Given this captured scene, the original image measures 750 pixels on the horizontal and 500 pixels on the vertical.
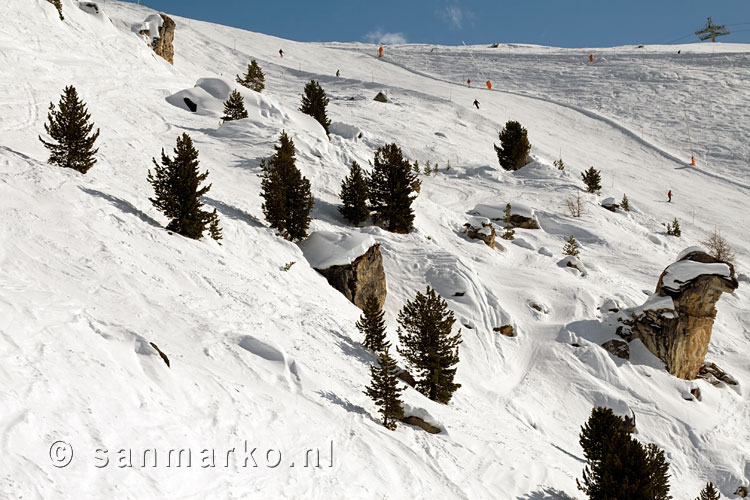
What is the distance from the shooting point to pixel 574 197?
29.5 metres

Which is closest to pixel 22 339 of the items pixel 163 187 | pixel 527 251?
pixel 163 187

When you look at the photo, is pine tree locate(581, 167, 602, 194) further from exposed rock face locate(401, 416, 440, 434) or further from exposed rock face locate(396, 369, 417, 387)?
exposed rock face locate(401, 416, 440, 434)

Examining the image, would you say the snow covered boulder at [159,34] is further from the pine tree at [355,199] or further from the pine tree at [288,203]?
the pine tree at [288,203]

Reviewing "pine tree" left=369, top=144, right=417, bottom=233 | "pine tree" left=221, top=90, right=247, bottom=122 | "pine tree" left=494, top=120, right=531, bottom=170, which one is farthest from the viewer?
"pine tree" left=494, top=120, right=531, bottom=170

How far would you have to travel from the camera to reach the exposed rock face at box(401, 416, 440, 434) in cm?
973

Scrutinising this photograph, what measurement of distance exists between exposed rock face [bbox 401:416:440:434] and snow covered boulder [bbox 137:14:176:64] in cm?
4035

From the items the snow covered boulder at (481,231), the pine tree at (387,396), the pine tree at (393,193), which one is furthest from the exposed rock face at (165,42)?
the pine tree at (387,396)

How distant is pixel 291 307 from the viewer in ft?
41.4

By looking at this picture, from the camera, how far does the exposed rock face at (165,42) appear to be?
136 ft

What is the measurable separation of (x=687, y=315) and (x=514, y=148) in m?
19.3

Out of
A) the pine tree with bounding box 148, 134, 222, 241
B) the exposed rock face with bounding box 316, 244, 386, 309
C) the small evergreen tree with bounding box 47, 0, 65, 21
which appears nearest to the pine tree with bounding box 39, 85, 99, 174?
the pine tree with bounding box 148, 134, 222, 241

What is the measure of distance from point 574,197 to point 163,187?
22.8 metres

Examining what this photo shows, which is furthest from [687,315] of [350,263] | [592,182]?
[592,182]

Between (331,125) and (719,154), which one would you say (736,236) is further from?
(331,125)
